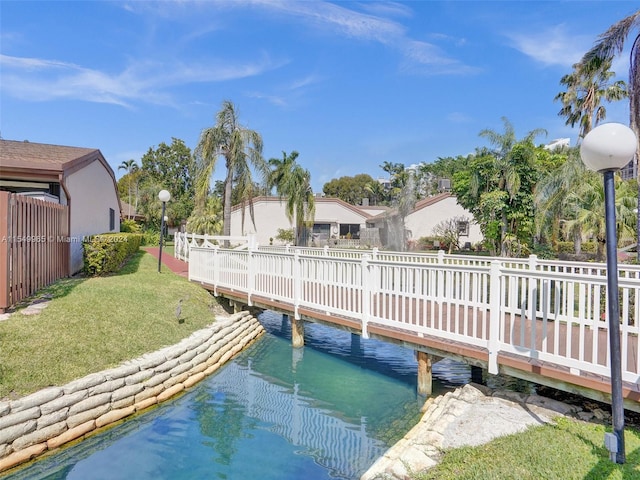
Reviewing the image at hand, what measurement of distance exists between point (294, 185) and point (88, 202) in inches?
653

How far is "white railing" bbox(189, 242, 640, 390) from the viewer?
13.9 ft

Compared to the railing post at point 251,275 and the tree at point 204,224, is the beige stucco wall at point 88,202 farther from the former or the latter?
the tree at point 204,224

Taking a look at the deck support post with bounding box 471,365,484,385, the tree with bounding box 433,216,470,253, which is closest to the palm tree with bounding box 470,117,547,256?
the tree with bounding box 433,216,470,253

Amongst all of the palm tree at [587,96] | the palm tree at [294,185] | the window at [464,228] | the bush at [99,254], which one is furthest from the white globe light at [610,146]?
the window at [464,228]

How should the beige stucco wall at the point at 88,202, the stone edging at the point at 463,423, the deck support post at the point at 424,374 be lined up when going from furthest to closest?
the beige stucco wall at the point at 88,202, the deck support post at the point at 424,374, the stone edging at the point at 463,423

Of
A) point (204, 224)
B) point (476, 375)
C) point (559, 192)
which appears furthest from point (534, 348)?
point (204, 224)

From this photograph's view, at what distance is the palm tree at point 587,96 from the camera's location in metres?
17.6

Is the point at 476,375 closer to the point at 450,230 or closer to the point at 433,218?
the point at 450,230

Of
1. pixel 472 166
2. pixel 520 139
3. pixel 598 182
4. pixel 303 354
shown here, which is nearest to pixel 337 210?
pixel 472 166

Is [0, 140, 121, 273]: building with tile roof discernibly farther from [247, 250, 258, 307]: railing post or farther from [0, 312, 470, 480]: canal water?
[0, 312, 470, 480]: canal water

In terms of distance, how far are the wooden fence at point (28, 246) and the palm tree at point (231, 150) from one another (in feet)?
25.2

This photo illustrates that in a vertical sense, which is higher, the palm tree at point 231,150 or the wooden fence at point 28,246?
the palm tree at point 231,150

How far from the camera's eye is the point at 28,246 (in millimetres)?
7723

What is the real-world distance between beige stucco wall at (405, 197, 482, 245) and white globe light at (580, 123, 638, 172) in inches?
1161
